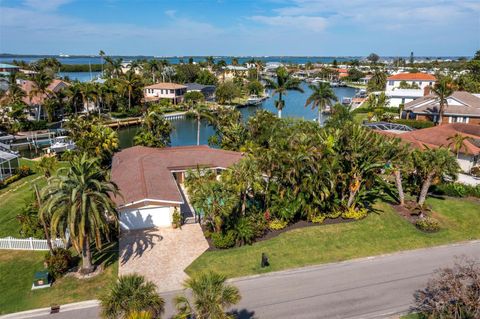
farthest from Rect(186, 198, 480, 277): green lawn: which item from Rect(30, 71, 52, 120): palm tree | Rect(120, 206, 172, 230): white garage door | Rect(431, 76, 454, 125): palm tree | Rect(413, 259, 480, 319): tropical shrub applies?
Rect(30, 71, 52, 120): palm tree

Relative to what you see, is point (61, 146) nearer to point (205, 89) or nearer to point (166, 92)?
point (166, 92)

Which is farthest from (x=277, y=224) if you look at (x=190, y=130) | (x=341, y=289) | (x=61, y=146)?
(x=190, y=130)

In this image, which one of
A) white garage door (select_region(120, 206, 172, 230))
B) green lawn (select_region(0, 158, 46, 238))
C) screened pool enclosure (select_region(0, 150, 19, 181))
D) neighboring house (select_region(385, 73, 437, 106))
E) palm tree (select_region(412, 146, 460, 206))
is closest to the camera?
white garage door (select_region(120, 206, 172, 230))

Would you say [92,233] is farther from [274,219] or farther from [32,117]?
[32,117]

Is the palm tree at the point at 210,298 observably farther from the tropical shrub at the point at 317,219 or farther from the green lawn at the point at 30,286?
the tropical shrub at the point at 317,219

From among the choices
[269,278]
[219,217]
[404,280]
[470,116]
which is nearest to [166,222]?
[219,217]

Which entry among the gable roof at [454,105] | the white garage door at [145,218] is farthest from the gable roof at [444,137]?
the white garage door at [145,218]

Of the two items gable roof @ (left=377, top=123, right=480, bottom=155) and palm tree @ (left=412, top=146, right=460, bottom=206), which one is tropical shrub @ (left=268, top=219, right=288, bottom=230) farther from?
gable roof @ (left=377, top=123, right=480, bottom=155)
